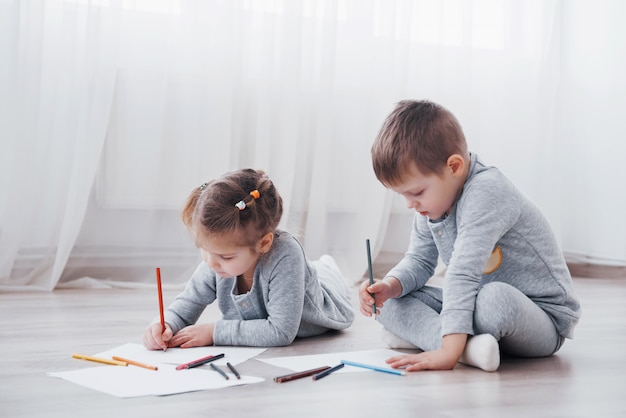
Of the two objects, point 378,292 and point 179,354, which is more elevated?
point 378,292

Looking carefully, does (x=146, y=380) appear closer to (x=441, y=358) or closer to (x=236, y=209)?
(x=236, y=209)

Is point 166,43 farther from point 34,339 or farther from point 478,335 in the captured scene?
point 478,335

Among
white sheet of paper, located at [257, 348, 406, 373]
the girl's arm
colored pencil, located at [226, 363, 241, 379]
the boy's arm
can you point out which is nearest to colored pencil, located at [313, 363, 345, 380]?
white sheet of paper, located at [257, 348, 406, 373]

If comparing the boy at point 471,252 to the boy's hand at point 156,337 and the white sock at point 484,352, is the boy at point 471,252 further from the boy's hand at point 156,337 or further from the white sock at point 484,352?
the boy's hand at point 156,337

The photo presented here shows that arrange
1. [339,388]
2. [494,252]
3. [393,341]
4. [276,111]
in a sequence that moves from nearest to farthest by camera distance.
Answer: [339,388]
[494,252]
[393,341]
[276,111]

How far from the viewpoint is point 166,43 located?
2.38 m

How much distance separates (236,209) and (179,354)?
0.27 metres

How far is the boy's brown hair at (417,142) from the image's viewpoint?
1.26m

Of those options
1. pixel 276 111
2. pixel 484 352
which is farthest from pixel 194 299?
pixel 276 111

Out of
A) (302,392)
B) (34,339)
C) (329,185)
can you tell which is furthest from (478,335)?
(329,185)

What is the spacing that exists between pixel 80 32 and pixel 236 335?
124 cm

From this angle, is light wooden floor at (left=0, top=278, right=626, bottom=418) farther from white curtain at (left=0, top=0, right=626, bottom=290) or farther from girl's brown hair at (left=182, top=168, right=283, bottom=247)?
white curtain at (left=0, top=0, right=626, bottom=290)

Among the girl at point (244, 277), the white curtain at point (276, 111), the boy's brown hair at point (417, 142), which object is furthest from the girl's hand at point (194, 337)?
the white curtain at point (276, 111)

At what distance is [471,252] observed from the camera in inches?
49.5
